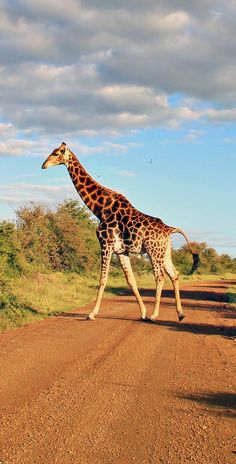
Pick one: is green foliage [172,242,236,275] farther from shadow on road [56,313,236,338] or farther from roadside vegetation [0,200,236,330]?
shadow on road [56,313,236,338]

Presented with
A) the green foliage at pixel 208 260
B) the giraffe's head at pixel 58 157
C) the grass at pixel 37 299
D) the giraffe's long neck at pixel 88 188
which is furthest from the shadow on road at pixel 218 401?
the green foliage at pixel 208 260

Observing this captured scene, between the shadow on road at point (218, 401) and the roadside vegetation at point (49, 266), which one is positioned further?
the roadside vegetation at point (49, 266)

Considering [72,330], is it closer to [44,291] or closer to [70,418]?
[70,418]

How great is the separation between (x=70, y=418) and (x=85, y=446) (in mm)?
776

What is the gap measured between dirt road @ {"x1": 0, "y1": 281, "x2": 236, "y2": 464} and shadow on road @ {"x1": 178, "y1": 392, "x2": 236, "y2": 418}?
12 millimetres

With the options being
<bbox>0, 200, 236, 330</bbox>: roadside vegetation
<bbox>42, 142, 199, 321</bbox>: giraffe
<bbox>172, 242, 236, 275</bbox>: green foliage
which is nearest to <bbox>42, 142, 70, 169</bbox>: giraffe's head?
<bbox>42, 142, 199, 321</bbox>: giraffe

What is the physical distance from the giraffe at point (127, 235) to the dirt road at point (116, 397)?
2.42 meters

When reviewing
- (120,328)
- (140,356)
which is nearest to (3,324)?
(120,328)

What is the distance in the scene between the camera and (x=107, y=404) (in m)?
5.81

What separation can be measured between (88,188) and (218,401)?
9.23 m

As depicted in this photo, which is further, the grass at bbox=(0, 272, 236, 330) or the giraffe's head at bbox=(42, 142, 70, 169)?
the giraffe's head at bbox=(42, 142, 70, 169)

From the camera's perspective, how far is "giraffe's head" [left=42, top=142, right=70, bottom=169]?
45.9ft

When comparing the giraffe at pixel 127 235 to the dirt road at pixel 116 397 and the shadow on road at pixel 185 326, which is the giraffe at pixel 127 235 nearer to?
the shadow on road at pixel 185 326

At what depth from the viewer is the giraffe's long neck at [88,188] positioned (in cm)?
1420
